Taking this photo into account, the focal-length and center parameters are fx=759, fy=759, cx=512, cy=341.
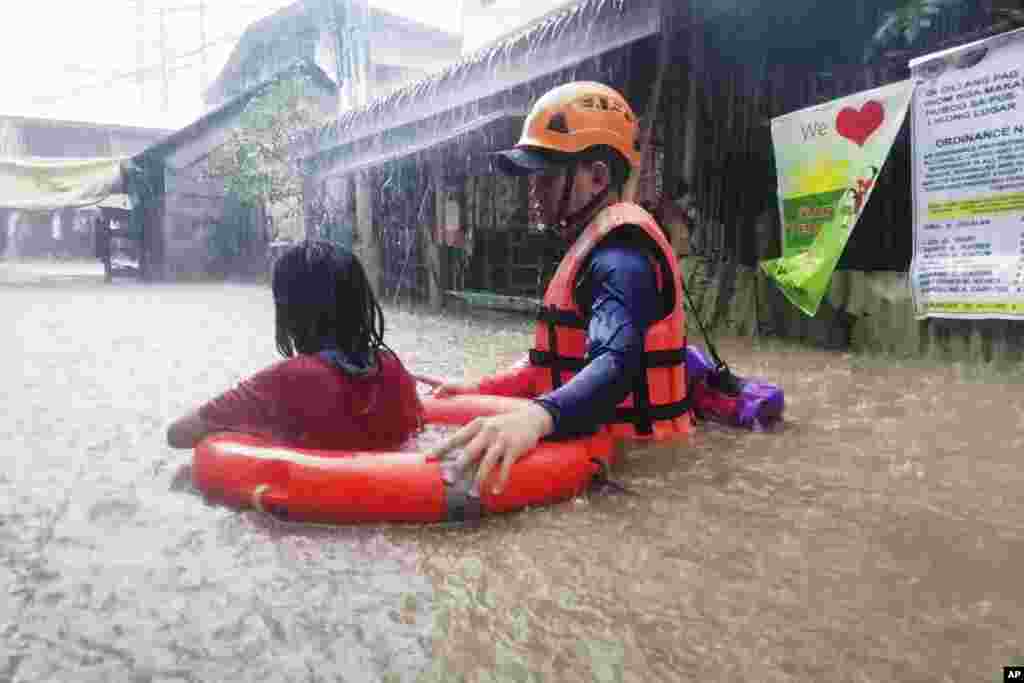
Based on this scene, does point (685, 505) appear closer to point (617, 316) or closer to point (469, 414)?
point (617, 316)

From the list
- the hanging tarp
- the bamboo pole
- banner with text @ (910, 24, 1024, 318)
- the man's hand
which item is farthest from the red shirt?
the hanging tarp

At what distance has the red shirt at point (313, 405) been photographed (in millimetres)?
2285

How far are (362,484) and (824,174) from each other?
4620 mm

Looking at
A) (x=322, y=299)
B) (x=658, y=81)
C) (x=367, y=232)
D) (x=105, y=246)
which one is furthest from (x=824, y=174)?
(x=105, y=246)

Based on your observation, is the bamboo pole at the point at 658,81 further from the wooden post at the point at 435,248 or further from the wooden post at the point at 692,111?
the wooden post at the point at 435,248

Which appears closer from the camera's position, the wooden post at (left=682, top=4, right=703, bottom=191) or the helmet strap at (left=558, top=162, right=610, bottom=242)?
the helmet strap at (left=558, top=162, right=610, bottom=242)

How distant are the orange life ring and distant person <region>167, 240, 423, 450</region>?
114 mm

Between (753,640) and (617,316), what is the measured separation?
1.08 m

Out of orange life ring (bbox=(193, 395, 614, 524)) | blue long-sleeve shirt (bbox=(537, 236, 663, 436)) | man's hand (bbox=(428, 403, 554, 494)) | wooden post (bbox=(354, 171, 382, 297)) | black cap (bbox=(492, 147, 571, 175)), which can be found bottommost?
orange life ring (bbox=(193, 395, 614, 524))

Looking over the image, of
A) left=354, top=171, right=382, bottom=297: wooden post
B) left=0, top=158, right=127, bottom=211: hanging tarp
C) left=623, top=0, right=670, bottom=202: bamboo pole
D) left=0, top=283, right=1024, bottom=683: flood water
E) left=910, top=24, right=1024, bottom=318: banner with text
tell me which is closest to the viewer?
left=0, top=283, right=1024, bottom=683: flood water

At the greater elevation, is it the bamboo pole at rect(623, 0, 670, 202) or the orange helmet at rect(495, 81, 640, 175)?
the bamboo pole at rect(623, 0, 670, 202)

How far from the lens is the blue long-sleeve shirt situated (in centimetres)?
218

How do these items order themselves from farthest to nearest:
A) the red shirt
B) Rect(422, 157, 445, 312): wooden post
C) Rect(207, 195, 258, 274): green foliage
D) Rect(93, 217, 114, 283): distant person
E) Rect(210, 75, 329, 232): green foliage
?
Rect(207, 195, 258, 274): green foliage, Rect(93, 217, 114, 283): distant person, Rect(210, 75, 329, 232): green foliage, Rect(422, 157, 445, 312): wooden post, the red shirt

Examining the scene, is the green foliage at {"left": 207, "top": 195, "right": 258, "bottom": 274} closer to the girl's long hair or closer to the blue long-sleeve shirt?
the girl's long hair
